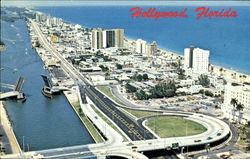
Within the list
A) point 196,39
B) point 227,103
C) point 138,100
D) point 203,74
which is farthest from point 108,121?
point 196,39

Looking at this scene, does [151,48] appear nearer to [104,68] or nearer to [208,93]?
[104,68]

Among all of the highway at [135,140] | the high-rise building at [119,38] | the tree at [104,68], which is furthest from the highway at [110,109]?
the high-rise building at [119,38]

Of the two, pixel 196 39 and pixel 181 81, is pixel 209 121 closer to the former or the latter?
pixel 181 81

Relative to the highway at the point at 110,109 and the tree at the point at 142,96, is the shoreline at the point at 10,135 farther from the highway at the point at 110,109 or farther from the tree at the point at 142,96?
the tree at the point at 142,96

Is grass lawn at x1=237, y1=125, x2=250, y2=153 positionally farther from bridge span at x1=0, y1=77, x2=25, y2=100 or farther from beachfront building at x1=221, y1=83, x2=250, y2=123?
bridge span at x1=0, y1=77, x2=25, y2=100

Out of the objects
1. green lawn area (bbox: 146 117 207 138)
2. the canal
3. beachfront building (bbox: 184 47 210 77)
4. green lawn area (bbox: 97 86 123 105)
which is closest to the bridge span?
the canal

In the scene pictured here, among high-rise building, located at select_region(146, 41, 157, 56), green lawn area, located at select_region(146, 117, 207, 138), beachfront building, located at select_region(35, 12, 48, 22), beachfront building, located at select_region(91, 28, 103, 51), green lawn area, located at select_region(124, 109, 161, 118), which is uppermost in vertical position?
beachfront building, located at select_region(35, 12, 48, 22)

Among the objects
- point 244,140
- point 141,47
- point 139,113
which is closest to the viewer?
point 244,140

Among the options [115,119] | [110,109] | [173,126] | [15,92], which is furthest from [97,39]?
[173,126]
